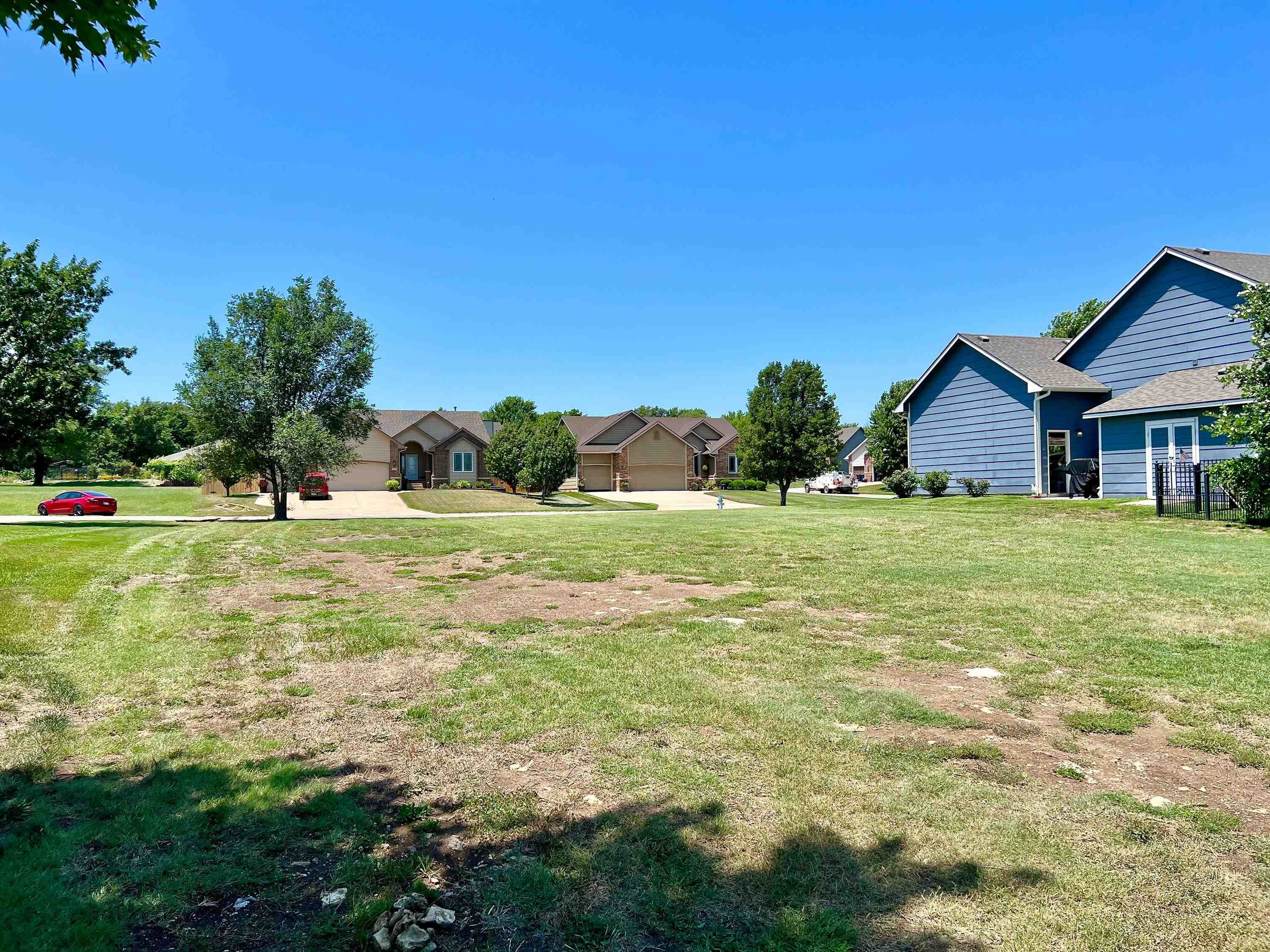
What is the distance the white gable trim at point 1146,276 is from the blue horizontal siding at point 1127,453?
428 cm

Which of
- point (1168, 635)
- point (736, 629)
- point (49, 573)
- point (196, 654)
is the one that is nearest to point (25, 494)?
point (49, 573)

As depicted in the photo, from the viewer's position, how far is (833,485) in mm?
53875

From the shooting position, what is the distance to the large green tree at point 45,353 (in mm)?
21672

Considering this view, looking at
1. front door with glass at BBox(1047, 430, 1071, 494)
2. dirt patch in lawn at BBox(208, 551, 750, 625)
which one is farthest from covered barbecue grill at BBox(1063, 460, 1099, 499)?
dirt patch in lawn at BBox(208, 551, 750, 625)

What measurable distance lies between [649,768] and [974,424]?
27993mm

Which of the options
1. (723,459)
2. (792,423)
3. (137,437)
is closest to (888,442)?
(792,423)

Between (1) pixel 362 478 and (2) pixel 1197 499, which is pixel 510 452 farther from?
(2) pixel 1197 499

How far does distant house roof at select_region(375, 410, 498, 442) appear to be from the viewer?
183ft

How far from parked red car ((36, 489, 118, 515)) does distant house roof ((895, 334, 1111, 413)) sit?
124 feet

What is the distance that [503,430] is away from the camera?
48.6 m

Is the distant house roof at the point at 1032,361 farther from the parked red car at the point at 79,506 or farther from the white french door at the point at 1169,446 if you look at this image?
the parked red car at the point at 79,506

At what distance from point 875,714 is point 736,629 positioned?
2467mm

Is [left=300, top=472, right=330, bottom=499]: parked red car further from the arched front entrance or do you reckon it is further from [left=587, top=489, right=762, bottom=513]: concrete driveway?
[left=587, top=489, right=762, bottom=513]: concrete driveway

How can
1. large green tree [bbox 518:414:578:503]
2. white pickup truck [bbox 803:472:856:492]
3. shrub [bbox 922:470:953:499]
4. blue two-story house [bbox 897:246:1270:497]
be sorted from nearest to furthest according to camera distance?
blue two-story house [bbox 897:246:1270:497]
shrub [bbox 922:470:953:499]
large green tree [bbox 518:414:578:503]
white pickup truck [bbox 803:472:856:492]
